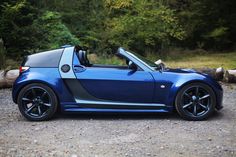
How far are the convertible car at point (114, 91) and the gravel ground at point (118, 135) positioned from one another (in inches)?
8.6

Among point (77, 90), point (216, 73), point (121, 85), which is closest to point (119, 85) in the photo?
point (121, 85)

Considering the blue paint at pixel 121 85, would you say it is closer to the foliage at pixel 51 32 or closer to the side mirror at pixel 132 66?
the side mirror at pixel 132 66

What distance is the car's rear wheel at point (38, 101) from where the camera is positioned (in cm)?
766

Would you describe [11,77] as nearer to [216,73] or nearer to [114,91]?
[114,91]

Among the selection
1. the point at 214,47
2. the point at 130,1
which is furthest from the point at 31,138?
the point at 214,47

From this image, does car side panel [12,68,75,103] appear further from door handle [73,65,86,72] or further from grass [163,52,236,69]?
grass [163,52,236,69]

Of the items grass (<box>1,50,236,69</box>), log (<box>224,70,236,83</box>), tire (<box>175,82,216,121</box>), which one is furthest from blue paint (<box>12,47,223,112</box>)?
grass (<box>1,50,236,69</box>)

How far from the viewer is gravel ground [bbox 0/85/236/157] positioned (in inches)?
226

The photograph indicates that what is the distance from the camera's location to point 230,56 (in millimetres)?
19469

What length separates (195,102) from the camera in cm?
760

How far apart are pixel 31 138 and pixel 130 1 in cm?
1323

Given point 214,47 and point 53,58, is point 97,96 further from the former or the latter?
point 214,47

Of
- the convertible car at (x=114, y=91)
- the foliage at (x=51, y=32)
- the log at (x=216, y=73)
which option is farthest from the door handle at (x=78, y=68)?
the foliage at (x=51, y=32)

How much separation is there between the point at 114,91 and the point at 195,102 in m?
1.46
